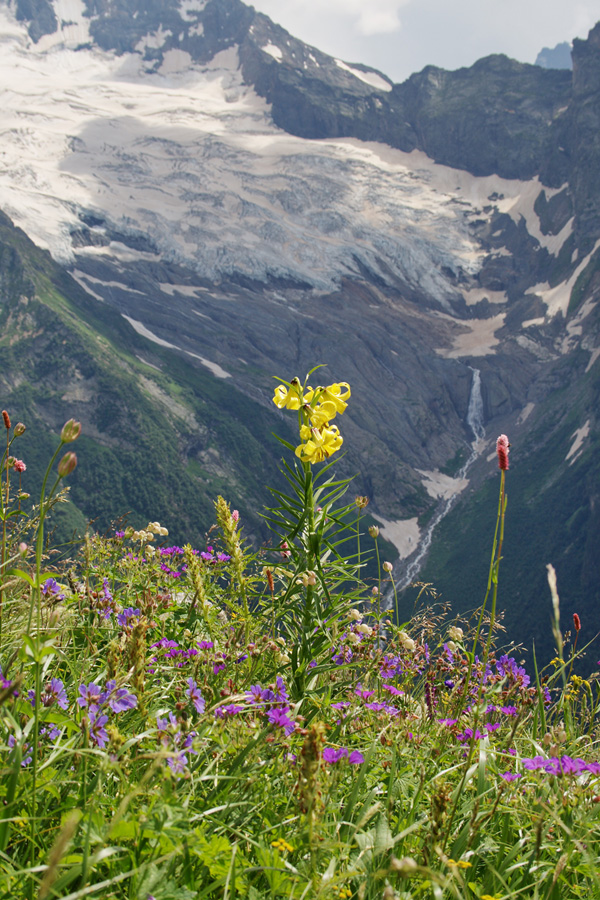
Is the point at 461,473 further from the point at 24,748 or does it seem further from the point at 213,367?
the point at 24,748

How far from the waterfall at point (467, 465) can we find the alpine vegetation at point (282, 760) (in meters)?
123

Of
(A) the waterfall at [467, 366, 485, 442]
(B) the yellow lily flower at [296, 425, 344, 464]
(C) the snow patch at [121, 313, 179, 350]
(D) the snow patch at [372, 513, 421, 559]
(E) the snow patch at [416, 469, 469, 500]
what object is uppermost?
(B) the yellow lily flower at [296, 425, 344, 464]

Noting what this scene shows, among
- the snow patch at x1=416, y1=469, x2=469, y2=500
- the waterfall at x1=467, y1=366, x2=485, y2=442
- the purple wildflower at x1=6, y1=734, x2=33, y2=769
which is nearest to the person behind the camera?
the purple wildflower at x1=6, y1=734, x2=33, y2=769

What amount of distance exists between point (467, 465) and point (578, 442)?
42.1m

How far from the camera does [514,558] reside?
4695 inches

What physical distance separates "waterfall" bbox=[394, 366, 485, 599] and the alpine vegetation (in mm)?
123032

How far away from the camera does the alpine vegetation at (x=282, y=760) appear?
Result: 6.53 ft

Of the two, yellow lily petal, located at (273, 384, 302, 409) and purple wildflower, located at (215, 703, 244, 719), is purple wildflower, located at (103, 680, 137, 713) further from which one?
yellow lily petal, located at (273, 384, 302, 409)

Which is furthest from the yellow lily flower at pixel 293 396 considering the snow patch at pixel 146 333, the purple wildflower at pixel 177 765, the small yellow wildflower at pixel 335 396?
the snow patch at pixel 146 333

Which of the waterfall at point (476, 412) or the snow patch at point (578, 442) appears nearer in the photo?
the snow patch at point (578, 442)

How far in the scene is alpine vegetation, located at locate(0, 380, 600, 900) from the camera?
1989 millimetres

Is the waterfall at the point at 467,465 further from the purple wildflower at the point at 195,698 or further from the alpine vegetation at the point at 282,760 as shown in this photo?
the purple wildflower at the point at 195,698

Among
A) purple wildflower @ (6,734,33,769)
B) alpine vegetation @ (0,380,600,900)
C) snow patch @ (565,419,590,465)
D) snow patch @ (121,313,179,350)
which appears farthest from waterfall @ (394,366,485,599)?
purple wildflower @ (6,734,33,769)

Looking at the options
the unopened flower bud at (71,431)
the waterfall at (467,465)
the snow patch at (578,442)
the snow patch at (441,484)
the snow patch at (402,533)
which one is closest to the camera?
the unopened flower bud at (71,431)
